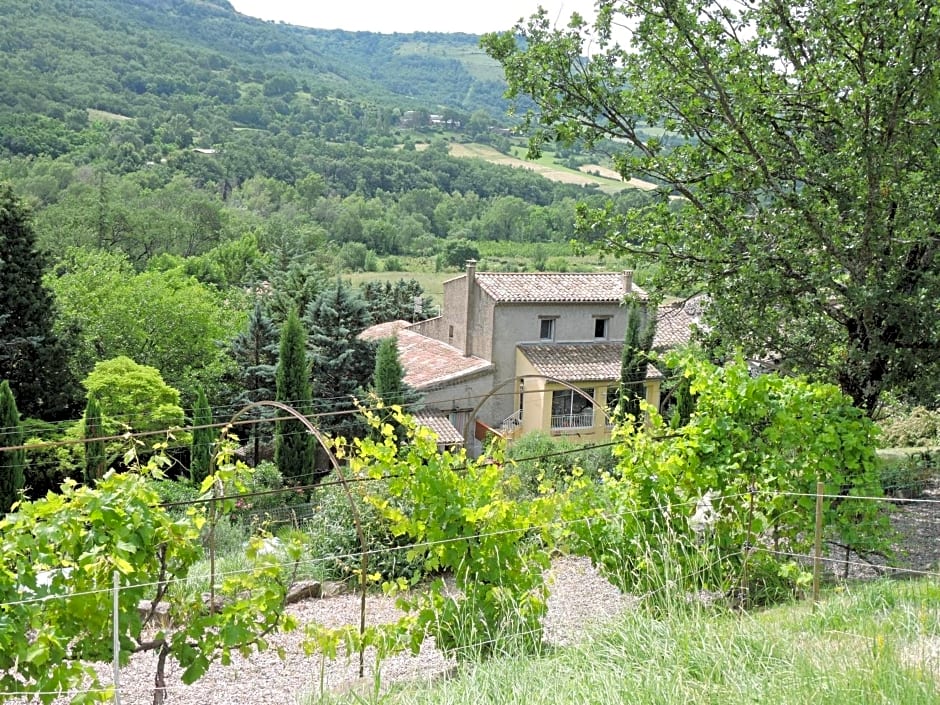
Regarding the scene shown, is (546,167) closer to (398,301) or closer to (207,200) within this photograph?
(207,200)

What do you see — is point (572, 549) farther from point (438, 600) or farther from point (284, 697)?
point (284, 697)

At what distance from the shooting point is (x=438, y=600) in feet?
17.5

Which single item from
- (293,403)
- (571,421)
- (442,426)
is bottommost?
(571,421)

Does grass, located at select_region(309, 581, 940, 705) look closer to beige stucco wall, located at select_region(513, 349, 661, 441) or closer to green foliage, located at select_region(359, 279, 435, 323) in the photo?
beige stucco wall, located at select_region(513, 349, 661, 441)

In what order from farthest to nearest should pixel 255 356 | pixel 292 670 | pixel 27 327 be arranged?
pixel 255 356 → pixel 27 327 → pixel 292 670

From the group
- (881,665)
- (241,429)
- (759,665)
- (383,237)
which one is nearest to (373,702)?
(759,665)

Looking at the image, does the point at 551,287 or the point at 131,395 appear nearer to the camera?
the point at 131,395

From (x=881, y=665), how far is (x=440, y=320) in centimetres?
3006

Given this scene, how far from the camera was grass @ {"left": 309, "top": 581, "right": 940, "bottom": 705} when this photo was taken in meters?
3.20

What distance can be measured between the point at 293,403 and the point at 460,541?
52.3 ft

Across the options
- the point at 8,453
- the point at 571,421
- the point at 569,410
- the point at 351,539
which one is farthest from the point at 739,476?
the point at 569,410

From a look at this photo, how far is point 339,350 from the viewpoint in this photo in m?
25.7

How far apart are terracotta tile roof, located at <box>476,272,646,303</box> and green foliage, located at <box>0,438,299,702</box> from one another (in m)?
25.3

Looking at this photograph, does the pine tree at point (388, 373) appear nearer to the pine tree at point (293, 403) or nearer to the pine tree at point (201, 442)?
the pine tree at point (293, 403)
